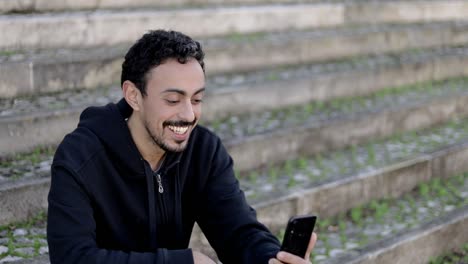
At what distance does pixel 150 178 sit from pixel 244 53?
407 cm

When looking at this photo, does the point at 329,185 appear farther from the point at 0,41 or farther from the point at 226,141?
the point at 0,41

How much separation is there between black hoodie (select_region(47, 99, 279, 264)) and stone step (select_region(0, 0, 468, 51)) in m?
2.94

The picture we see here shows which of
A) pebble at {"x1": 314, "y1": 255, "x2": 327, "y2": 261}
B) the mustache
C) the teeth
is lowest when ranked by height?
pebble at {"x1": 314, "y1": 255, "x2": 327, "y2": 261}

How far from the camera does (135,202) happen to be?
341cm

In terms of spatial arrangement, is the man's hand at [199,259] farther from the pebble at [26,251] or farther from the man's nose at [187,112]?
the pebble at [26,251]

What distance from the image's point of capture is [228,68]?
724cm

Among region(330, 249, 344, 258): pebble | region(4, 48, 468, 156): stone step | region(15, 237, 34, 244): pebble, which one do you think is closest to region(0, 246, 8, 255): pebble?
region(15, 237, 34, 244): pebble

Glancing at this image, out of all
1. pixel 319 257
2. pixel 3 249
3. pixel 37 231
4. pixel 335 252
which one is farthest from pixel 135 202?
pixel 335 252

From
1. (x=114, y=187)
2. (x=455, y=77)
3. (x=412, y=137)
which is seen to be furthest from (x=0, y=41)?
(x=455, y=77)

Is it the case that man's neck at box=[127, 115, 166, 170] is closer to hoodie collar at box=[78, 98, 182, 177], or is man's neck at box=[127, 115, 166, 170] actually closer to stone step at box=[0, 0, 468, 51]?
hoodie collar at box=[78, 98, 182, 177]

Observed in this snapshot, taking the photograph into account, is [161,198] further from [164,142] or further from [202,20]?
[202,20]

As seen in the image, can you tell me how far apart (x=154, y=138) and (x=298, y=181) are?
8.46 ft

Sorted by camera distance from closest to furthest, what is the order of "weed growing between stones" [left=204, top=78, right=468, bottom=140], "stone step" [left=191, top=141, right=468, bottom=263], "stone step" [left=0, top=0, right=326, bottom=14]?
"stone step" [left=191, top=141, right=468, bottom=263], "weed growing between stones" [left=204, top=78, right=468, bottom=140], "stone step" [left=0, top=0, right=326, bottom=14]

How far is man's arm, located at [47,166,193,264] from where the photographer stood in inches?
122
